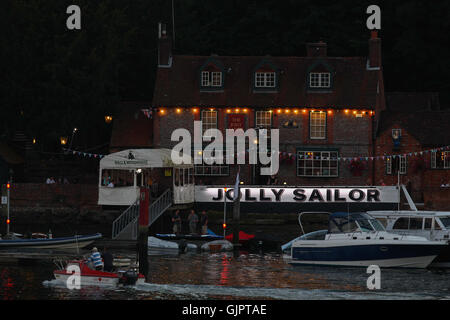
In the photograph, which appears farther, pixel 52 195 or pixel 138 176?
pixel 52 195

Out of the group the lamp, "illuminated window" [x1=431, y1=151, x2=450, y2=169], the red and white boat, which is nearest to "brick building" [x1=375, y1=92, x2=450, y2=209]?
"illuminated window" [x1=431, y1=151, x2=450, y2=169]

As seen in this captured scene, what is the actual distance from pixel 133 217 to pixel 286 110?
56.2ft

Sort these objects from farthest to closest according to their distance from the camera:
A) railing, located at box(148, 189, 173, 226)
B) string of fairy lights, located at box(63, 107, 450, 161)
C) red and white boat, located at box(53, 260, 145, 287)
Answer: string of fairy lights, located at box(63, 107, 450, 161)
railing, located at box(148, 189, 173, 226)
red and white boat, located at box(53, 260, 145, 287)

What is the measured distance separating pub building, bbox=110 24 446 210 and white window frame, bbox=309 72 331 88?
0.24 ft

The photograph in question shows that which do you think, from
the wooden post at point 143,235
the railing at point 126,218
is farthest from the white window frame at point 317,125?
the wooden post at point 143,235

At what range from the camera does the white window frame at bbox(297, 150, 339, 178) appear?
67500 mm

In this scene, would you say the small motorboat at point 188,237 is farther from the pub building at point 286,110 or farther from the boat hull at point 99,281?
the pub building at point 286,110

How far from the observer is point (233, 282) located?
41.8 m

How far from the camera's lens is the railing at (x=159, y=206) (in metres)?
56.9

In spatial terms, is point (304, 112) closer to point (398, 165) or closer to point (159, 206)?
point (398, 165)

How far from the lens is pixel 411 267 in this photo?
4594 cm

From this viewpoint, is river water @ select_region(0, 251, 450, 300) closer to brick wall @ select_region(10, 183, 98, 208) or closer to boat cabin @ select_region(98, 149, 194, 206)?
boat cabin @ select_region(98, 149, 194, 206)

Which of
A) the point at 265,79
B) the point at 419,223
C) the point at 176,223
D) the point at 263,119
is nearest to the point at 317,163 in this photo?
the point at 263,119
